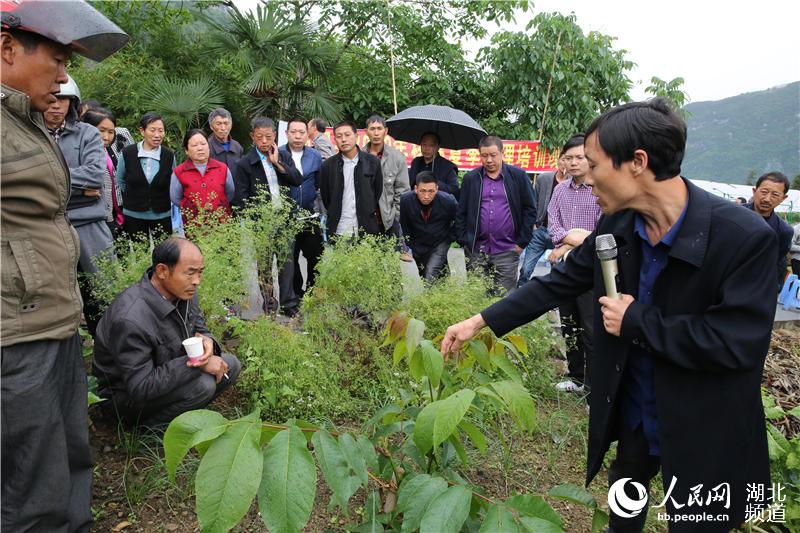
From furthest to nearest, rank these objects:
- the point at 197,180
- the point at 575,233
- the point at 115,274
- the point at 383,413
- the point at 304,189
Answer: the point at 304,189
the point at 197,180
the point at 575,233
the point at 115,274
the point at 383,413

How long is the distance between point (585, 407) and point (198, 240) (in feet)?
9.03

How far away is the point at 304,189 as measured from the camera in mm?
5562

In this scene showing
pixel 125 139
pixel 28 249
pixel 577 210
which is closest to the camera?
pixel 28 249

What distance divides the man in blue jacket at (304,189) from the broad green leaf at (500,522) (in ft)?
13.0

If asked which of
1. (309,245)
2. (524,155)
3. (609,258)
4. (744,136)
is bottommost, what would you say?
(309,245)

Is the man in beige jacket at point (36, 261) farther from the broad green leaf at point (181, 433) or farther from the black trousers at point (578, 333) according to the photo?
the black trousers at point (578, 333)

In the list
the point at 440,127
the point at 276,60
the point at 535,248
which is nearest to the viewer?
the point at 535,248

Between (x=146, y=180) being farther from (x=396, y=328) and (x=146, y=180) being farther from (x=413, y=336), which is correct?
(x=413, y=336)

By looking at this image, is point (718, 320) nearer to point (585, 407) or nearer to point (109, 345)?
point (585, 407)

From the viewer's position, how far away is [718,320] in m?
1.55

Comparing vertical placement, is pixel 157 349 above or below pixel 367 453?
below

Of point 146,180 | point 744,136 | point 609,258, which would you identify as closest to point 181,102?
point 146,180

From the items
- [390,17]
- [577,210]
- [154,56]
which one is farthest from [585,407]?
[154,56]

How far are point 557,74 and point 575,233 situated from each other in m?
7.25
